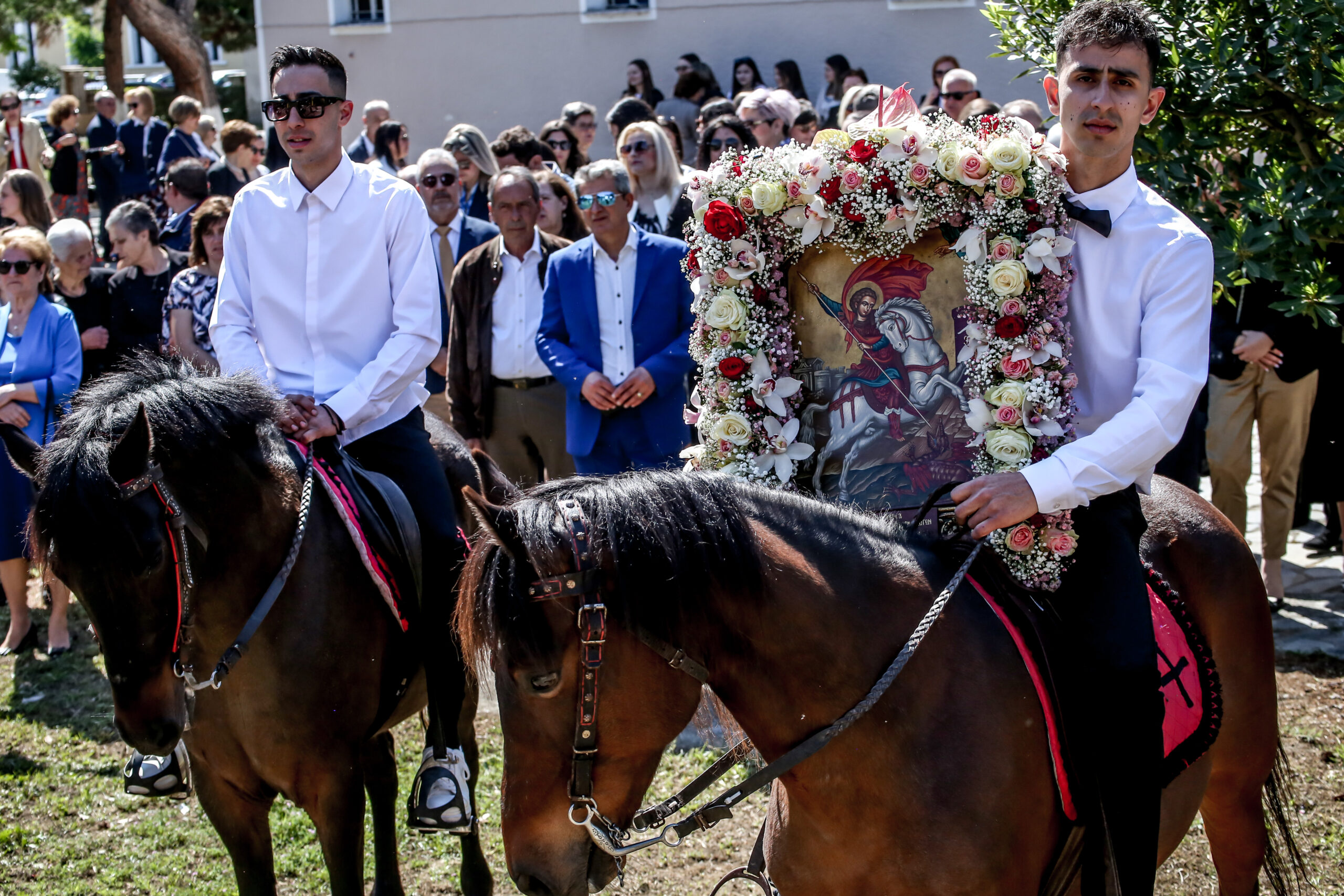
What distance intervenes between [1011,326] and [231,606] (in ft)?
8.29

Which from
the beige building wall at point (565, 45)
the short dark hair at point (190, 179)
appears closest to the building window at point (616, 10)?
the beige building wall at point (565, 45)

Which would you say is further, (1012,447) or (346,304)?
(346,304)

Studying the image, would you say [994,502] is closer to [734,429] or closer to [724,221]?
[734,429]

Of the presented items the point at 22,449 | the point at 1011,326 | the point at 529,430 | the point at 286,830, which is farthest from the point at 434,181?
the point at 1011,326

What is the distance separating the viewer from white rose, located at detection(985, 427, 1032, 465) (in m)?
3.07

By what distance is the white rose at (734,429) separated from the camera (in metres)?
3.38

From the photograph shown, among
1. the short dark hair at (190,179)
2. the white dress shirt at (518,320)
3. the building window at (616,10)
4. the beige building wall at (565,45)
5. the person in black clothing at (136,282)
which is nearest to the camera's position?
the white dress shirt at (518,320)

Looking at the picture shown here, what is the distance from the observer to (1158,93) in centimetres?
317

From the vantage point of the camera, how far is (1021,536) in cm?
298

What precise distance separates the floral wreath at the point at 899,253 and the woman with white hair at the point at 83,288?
21.2 feet

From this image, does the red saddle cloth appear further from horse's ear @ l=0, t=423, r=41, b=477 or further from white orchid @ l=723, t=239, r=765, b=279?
horse's ear @ l=0, t=423, r=41, b=477

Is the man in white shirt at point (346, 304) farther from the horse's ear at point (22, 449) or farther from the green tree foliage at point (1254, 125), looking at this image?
the green tree foliage at point (1254, 125)

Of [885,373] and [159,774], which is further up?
[885,373]

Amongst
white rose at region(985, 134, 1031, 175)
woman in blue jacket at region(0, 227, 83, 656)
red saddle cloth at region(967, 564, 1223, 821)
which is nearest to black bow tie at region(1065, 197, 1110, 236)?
white rose at region(985, 134, 1031, 175)
